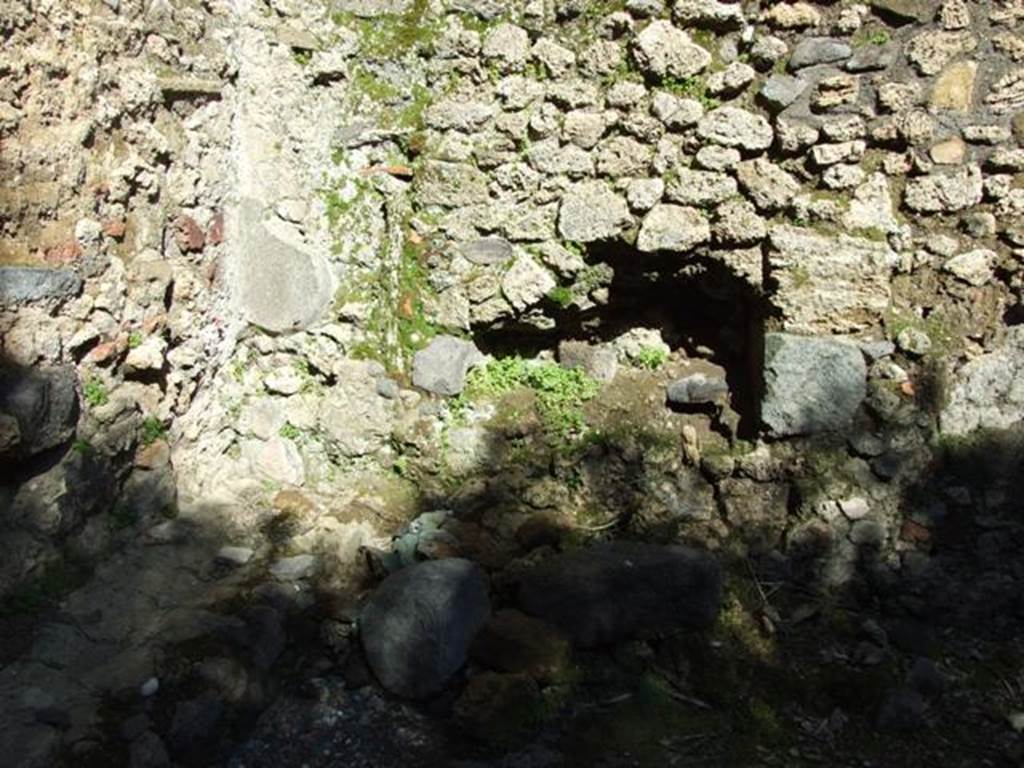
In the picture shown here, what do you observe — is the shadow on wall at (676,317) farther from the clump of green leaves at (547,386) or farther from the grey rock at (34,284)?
the grey rock at (34,284)

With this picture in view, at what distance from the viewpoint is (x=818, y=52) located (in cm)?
304

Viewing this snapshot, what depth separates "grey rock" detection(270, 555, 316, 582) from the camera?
297 centimetres

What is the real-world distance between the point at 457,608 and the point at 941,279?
194 cm

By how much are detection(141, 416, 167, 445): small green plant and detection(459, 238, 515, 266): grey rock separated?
1246 millimetres

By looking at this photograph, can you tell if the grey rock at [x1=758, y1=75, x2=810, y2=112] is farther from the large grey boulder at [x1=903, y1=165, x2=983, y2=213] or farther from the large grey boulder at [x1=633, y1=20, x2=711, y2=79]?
the large grey boulder at [x1=903, y1=165, x2=983, y2=213]

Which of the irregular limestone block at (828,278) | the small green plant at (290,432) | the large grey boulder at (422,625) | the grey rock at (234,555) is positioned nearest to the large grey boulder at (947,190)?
the irregular limestone block at (828,278)

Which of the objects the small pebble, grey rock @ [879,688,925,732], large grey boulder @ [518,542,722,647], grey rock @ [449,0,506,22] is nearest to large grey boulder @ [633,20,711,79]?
grey rock @ [449,0,506,22]

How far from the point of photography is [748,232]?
316 centimetres

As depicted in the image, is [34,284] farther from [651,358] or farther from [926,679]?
[926,679]

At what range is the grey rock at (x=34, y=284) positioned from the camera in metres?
2.45

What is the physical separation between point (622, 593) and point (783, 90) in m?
1.77

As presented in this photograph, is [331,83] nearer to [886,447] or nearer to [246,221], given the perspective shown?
[246,221]

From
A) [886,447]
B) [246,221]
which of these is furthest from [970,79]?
[246,221]

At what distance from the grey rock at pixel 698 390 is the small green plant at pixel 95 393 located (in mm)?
1976
